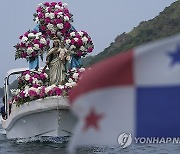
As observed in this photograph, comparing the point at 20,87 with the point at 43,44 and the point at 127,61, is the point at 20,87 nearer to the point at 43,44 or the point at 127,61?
the point at 43,44

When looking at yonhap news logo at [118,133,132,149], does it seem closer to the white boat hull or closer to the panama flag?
the panama flag

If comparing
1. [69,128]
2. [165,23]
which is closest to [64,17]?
[69,128]

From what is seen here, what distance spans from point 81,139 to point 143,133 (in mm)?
617

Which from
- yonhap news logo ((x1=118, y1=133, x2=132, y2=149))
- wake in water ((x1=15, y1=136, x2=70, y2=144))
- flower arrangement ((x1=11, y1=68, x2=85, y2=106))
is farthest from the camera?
wake in water ((x1=15, y1=136, x2=70, y2=144))

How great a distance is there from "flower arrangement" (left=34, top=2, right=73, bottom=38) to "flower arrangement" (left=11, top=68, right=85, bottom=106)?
1.58m

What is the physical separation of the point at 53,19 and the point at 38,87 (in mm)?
2835

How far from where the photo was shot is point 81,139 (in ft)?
16.5

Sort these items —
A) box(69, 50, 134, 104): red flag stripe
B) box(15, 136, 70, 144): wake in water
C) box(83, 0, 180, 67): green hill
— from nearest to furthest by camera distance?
box(69, 50, 134, 104): red flag stripe, box(15, 136, 70, 144): wake in water, box(83, 0, 180, 67): green hill

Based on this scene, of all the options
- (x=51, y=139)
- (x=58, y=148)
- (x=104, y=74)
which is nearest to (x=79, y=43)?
(x=51, y=139)

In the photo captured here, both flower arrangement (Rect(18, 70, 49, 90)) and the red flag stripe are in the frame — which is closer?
the red flag stripe

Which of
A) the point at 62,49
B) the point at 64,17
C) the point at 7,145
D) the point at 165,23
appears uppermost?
the point at 165,23

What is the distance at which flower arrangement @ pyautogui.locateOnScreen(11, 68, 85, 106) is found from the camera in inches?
696

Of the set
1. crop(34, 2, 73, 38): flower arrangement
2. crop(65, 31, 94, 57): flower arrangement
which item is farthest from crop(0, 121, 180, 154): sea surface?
crop(34, 2, 73, 38): flower arrangement

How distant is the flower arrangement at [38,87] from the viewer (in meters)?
17.7
